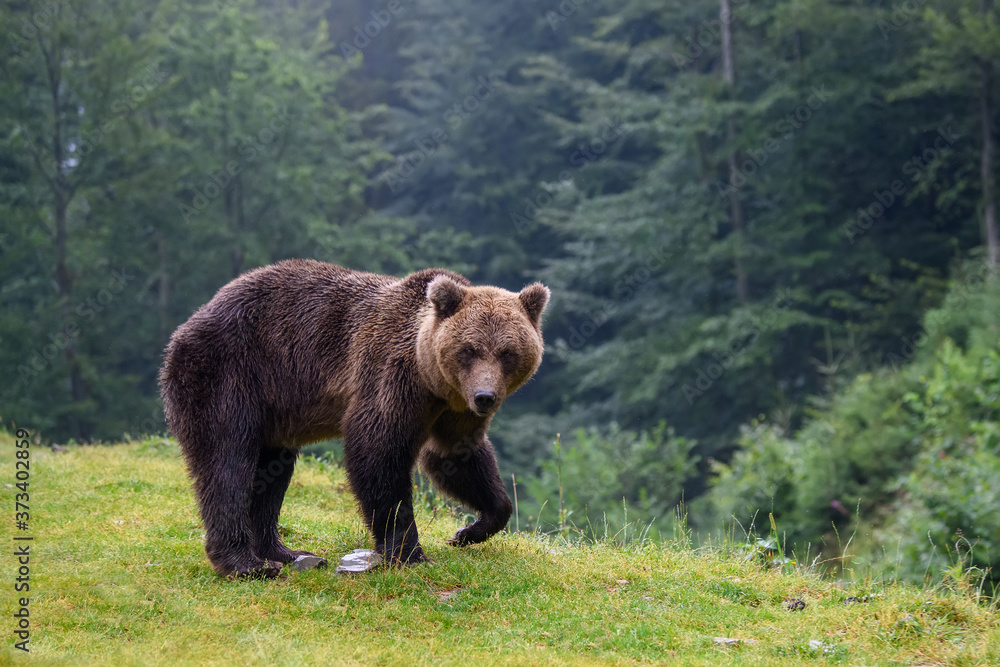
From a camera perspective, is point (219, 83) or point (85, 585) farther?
point (219, 83)

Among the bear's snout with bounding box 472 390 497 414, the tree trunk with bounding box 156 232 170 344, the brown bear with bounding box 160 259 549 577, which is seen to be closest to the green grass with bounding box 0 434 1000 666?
the brown bear with bounding box 160 259 549 577

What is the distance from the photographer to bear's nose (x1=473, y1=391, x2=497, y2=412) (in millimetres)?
5641

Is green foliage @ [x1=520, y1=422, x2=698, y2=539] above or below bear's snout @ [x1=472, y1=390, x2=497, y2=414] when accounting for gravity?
below

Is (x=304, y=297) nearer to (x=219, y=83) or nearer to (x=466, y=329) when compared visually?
(x=466, y=329)

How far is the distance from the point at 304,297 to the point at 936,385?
10.1 metres

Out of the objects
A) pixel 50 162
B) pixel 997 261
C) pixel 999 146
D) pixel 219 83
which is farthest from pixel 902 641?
pixel 219 83

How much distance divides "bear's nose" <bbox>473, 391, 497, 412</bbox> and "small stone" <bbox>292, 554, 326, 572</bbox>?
1.72 m

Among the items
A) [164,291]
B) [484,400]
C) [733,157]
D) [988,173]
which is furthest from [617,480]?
[164,291]

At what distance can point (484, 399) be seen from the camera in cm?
566

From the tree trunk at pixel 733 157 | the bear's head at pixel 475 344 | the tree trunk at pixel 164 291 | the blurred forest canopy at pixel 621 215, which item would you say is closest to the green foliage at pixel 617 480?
the blurred forest canopy at pixel 621 215

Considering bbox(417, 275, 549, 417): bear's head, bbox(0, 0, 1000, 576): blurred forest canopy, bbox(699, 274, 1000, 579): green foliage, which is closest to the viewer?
bbox(417, 275, 549, 417): bear's head

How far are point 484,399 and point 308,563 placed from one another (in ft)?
5.98

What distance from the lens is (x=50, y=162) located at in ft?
80.1

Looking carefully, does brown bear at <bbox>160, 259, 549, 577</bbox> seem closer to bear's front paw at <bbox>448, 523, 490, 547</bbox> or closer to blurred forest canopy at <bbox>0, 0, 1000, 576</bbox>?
bear's front paw at <bbox>448, 523, 490, 547</bbox>
